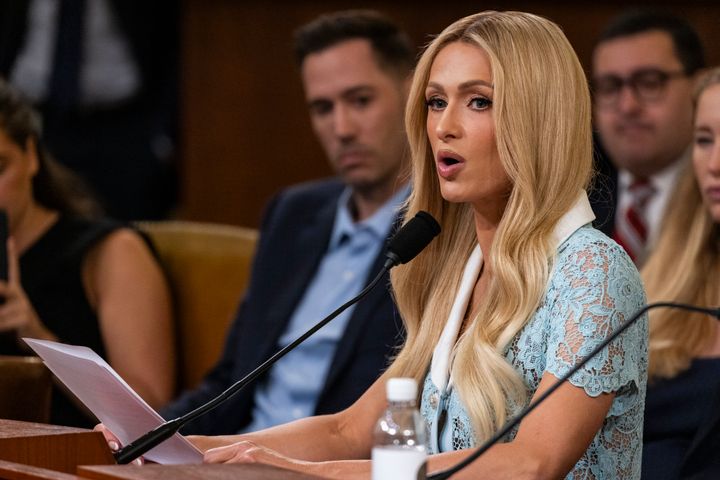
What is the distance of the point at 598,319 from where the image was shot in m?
1.80

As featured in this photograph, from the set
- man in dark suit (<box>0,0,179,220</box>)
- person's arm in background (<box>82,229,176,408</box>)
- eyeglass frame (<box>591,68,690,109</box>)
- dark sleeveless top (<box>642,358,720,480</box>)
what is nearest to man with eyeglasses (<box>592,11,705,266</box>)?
eyeglass frame (<box>591,68,690,109</box>)

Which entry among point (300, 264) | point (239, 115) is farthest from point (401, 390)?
Result: point (239, 115)

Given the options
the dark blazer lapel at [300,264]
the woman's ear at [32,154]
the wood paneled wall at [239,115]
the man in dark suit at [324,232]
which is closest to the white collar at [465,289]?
the man in dark suit at [324,232]

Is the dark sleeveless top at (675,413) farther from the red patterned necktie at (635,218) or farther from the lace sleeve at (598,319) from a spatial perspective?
the red patterned necktie at (635,218)

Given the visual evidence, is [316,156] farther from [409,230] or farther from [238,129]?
[409,230]

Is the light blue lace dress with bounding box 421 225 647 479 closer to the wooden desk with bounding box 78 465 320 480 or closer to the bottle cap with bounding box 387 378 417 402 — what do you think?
the bottle cap with bounding box 387 378 417 402

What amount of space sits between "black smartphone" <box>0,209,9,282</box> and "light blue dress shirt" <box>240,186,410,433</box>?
2.30ft

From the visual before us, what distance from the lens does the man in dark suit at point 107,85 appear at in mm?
4559

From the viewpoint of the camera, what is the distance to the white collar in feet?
6.38

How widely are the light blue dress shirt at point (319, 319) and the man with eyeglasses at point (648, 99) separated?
800 millimetres

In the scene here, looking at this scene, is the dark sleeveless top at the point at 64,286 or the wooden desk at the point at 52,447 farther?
the dark sleeveless top at the point at 64,286

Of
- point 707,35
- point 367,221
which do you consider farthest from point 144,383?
point 707,35

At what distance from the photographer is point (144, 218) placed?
4.71 metres

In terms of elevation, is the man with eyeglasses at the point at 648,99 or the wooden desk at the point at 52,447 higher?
the man with eyeglasses at the point at 648,99
